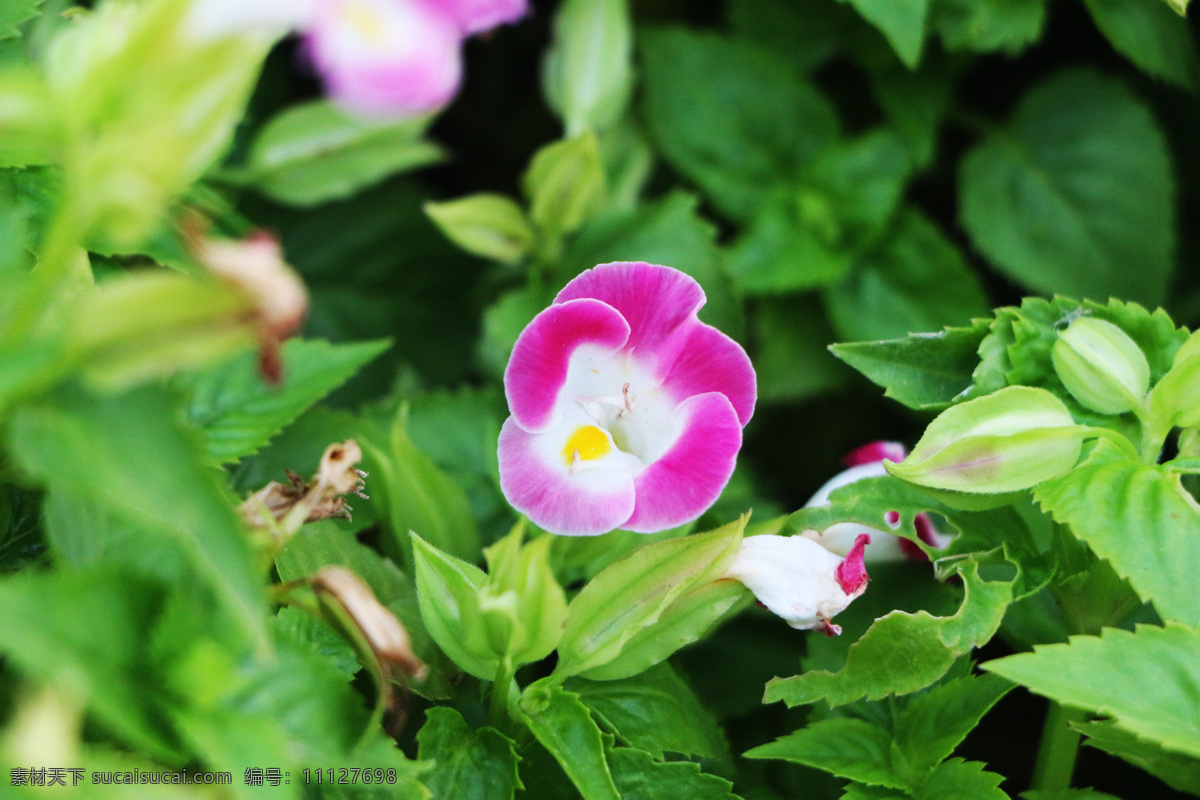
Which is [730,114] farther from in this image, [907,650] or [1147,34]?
[907,650]

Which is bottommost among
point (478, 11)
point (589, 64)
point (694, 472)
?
point (694, 472)

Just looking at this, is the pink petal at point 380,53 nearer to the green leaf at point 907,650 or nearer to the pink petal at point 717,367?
the pink petal at point 717,367

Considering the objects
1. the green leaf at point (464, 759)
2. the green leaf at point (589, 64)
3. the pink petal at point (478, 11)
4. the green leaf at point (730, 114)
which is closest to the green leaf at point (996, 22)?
the green leaf at point (730, 114)

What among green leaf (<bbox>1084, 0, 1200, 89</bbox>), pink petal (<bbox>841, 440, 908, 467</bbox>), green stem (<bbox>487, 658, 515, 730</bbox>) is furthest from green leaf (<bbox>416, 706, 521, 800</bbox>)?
green leaf (<bbox>1084, 0, 1200, 89</bbox>)

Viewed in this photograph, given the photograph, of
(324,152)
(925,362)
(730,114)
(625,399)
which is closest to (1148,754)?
(925,362)

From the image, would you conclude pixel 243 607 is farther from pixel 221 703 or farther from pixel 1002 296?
pixel 1002 296

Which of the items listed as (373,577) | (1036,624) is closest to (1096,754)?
(1036,624)

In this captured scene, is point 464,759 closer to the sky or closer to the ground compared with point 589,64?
closer to the ground

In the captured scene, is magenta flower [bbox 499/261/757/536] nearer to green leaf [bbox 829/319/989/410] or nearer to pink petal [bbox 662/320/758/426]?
pink petal [bbox 662/320/758/426]
